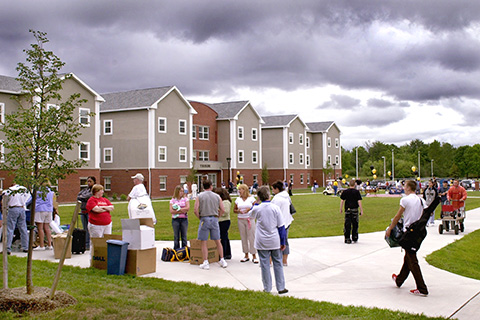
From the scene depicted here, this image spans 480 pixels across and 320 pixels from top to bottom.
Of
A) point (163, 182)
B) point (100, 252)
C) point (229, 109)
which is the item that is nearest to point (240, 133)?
point (229, 109)

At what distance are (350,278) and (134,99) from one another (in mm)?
41519

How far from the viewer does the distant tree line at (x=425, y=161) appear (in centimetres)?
12338

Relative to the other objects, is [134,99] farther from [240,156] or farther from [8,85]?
[240,156]

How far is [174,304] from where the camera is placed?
7219 millimetres

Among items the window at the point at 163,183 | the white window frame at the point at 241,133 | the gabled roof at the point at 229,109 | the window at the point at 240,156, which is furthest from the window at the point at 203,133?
the window at the point at 163,183

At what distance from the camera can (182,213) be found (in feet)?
38.2

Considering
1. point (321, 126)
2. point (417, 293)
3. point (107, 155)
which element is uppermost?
point (321, 126)

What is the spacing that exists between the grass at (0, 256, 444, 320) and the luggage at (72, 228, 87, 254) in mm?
3347

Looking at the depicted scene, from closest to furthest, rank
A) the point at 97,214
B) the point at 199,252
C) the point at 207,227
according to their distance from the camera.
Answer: the point at 207,227, the point at 199,252, the point at 97,214

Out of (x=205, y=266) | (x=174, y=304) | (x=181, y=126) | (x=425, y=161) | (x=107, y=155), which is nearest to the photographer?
(x=174, y=304)

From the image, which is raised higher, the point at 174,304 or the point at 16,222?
the point at 16,222

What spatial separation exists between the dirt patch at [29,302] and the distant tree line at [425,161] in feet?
379

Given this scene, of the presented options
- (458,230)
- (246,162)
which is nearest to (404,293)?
(458,230)

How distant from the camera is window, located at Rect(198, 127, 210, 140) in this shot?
55.8m
